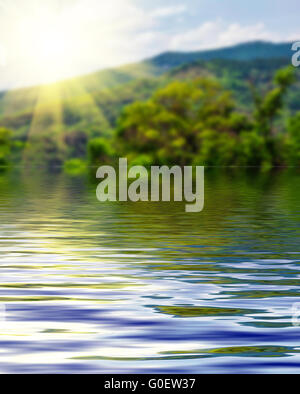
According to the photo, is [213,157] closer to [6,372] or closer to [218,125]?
[218,125]

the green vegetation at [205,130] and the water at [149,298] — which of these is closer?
the water at [149,298]

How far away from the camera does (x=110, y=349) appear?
42.0 ft

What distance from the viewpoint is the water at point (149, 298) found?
1231cm

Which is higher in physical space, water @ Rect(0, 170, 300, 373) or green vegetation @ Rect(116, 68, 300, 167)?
green vegetation @ Rect(116, 68, 300, 167)

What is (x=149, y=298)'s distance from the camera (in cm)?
1700

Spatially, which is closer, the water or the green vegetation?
the water

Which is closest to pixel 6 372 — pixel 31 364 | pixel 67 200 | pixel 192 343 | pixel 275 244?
pixel 31 364

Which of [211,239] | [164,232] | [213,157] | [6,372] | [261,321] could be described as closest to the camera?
[6,372]

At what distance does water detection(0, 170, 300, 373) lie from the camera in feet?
40.4

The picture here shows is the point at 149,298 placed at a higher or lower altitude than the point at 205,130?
lower

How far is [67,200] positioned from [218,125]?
13375cm

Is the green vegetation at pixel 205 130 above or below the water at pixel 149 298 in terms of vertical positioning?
above
